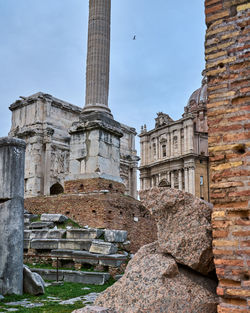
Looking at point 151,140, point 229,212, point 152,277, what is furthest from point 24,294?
point 151,140

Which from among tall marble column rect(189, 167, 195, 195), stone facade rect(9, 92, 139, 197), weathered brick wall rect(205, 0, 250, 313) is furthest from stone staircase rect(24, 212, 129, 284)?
tall marble column rect(189, 167, 195, 195)

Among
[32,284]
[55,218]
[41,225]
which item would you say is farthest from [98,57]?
[32,284]

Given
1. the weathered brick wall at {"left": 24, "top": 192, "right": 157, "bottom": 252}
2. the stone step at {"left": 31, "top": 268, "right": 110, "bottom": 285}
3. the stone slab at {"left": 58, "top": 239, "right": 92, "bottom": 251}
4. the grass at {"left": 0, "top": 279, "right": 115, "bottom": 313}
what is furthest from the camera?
the weathered brick wall at {"left": 24, "top": 192, "right": 157, "bottom": 252}

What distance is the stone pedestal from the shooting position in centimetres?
720

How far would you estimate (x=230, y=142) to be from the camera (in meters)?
3.86

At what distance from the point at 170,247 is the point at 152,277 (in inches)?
15.3

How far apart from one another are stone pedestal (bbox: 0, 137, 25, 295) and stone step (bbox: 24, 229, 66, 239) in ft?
11.0

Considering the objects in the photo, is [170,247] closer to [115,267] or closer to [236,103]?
[236,103]

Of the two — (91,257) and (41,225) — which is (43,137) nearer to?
(41,225)

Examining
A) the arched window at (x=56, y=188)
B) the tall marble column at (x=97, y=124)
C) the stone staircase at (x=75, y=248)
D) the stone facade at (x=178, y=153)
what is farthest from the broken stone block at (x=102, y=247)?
the stone facade at (x=178, y=153)

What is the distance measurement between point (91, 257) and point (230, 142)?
6356mm

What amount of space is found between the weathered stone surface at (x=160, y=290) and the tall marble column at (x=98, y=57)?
976cm

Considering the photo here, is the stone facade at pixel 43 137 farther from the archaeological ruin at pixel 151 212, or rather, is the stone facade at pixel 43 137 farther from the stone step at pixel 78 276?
the stone step at pixel 78 276

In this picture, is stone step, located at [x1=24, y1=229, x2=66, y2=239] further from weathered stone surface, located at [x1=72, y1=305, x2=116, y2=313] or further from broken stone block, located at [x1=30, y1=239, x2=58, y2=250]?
weathered stone surface, located at [x1=72, y1=305, x2=116, y2=313]
